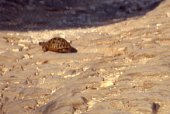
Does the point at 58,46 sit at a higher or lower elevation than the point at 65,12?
lower

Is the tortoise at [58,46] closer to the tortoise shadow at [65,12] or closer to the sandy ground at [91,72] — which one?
the sandy ground at [91,72]

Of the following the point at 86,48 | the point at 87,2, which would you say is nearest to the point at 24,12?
the point at 87,2

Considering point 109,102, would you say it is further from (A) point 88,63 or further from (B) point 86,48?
(B) point 86,48

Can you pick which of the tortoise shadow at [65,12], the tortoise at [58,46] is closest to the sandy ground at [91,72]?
the tortoise at [58,46]

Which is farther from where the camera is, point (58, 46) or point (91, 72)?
point (58, 46)

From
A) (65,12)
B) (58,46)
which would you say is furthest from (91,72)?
(65,12)

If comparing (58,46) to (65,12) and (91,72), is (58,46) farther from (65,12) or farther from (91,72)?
(65,12)
